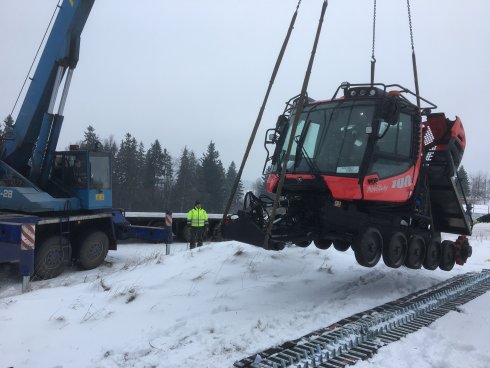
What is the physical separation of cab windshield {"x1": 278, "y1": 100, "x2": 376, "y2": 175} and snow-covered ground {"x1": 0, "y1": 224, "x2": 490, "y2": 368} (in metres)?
1.92

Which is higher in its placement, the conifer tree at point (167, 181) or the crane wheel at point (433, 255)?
the conifer tree at point (167, 181)

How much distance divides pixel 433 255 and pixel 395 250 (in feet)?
4.77

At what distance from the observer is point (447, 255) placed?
789 centimetres

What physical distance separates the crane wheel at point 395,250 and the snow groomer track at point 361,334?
0.58 metres

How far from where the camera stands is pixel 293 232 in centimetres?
591

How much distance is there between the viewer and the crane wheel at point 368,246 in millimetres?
5922

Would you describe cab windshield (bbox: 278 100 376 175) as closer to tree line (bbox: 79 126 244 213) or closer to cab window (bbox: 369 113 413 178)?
cab window (bbox: 369 113 413 178)

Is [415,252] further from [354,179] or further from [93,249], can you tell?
[93,249]

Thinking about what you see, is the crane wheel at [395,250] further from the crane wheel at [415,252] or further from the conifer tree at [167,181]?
the conifer tree at [167,181]

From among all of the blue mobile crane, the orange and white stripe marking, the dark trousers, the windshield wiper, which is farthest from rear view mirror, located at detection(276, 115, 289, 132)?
the dark trousers

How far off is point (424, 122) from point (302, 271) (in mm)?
3353

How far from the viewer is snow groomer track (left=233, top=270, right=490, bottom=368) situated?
4.09 m

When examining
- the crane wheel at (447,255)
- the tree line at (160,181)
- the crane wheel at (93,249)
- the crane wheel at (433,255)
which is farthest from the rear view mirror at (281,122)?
the tree line at (160,181)

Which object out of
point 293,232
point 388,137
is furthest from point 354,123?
point 293,232
